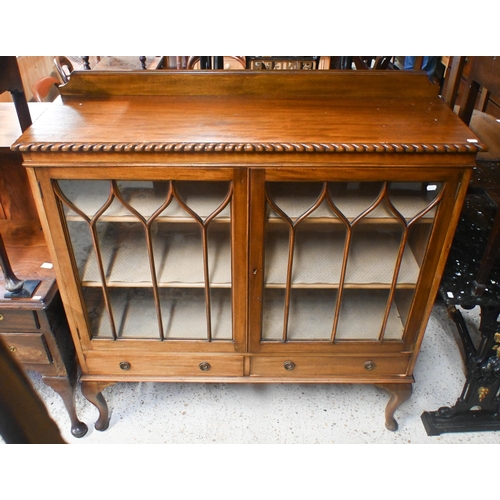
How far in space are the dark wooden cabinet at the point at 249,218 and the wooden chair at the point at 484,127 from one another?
146mm

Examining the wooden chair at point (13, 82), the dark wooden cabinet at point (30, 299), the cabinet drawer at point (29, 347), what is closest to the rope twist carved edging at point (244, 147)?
the wooden chair at point (13, 82)

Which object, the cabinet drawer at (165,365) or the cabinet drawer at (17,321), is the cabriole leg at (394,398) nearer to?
the cabinet drawer at (165,365)

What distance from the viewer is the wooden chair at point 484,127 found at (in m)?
1.05

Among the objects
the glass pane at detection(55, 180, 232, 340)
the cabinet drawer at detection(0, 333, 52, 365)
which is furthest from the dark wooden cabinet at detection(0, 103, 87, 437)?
the glass pane at detection(55, 180, 232, 340)

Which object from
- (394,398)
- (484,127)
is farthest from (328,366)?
(484,127)

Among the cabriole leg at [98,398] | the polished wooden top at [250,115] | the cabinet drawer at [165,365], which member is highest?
the polished wooden top at [250,115]

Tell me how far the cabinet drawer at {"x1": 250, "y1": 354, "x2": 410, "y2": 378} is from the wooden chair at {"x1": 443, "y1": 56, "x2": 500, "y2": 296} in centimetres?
28

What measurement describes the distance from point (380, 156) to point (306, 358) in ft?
1.84

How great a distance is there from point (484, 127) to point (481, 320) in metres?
0.60

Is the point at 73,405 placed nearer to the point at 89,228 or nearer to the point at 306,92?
the point at 89,228

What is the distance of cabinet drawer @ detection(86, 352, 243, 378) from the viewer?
3.79 ft

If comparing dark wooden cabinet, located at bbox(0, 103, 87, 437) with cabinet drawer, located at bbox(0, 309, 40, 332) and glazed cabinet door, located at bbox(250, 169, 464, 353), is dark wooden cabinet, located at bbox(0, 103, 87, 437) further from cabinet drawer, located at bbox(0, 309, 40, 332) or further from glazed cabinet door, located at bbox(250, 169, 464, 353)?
glazed cabinet door, located at bbox(250, 169, 464, 353)

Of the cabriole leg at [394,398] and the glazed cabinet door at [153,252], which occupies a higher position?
the glazed cabinet door at [153,252]

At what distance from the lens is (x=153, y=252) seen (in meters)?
0.99
